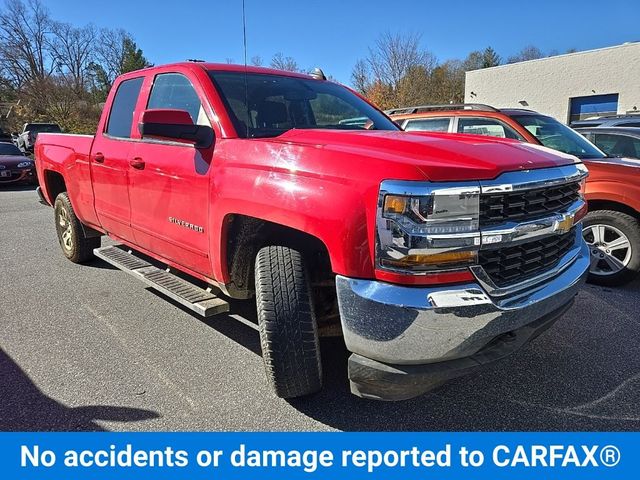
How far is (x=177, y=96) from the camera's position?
346 centimetres

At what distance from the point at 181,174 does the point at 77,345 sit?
1.55m

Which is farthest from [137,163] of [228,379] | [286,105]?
[228,379]

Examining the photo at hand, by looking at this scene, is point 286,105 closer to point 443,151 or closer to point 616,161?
point 443,151

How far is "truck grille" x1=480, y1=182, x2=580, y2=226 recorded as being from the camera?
6.96ft

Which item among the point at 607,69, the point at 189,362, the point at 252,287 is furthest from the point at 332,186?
the point at 607,69

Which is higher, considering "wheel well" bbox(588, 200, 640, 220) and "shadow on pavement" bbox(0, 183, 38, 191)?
"wheel well" bbox(588, 200, 640, 220)

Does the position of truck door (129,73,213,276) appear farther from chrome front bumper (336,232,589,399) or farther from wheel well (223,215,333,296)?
chrome front bumper (336,232,589,399)

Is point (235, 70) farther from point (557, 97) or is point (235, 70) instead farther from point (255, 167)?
point (557, 97)

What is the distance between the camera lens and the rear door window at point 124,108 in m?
4.00

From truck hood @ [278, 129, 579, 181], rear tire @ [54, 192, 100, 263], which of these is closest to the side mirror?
truck hood @ [278, 129, 579, 181]

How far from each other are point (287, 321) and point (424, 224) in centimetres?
86

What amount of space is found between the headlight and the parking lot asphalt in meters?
0.73

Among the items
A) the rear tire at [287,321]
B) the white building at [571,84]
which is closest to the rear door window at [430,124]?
the rear tire at [287,321]

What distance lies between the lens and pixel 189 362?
3.23 m
